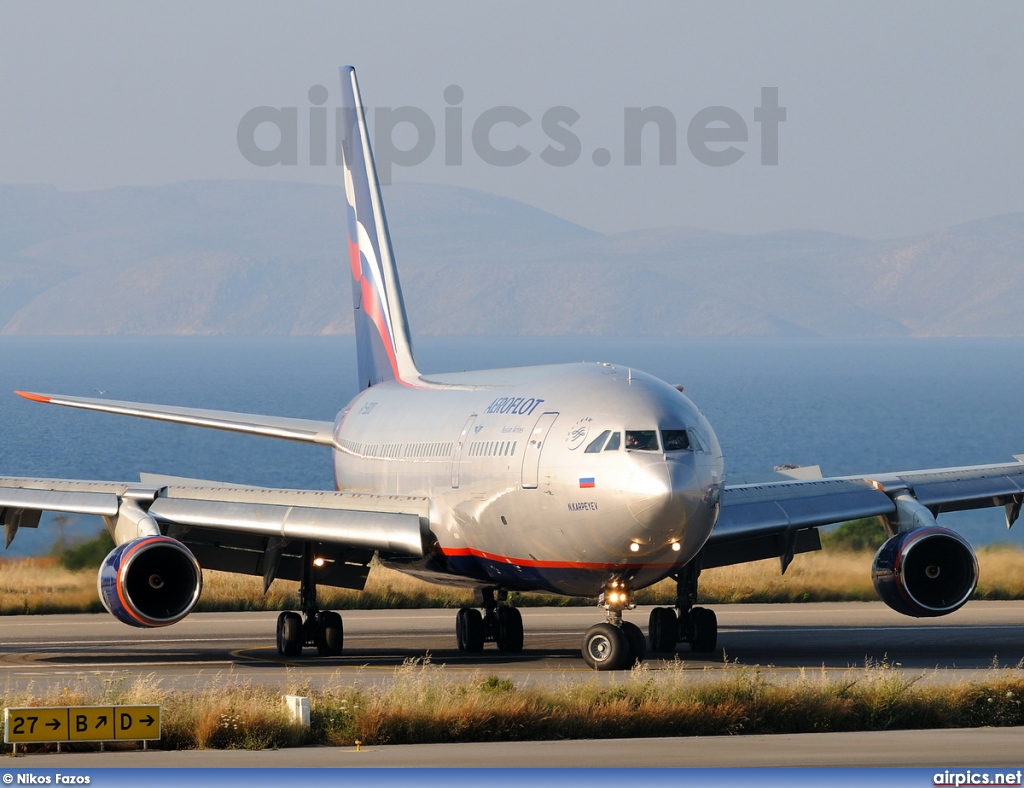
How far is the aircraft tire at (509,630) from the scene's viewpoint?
31.5 metres

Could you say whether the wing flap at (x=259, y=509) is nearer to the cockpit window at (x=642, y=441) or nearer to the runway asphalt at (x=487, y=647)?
the runway asphalt at (x=487, y=647)

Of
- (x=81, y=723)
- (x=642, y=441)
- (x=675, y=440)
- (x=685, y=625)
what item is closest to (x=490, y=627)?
(x=685, y=625)

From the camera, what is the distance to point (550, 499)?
26.5 meters

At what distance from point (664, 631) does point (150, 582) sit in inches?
353

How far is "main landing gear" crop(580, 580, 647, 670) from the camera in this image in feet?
85.3

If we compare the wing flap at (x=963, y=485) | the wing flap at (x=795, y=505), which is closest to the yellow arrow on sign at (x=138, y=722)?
the wing flap at (x=795, y=505)

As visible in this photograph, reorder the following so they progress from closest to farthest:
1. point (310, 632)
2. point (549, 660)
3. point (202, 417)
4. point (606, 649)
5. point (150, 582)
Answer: point (606, 649)
point (150, 582)
point (549, 660)
point (310, 632)
point (202, 417)

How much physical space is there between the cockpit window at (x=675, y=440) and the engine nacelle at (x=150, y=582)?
7749mm

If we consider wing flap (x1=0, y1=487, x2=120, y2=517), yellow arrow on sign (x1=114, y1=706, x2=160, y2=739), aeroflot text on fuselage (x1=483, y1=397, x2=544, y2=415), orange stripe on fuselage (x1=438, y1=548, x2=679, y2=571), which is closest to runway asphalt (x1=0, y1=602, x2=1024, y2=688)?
orange stripe on fuselage (x1=438, y1=548, x2=679, y2=571)

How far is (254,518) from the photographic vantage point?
2944 cm

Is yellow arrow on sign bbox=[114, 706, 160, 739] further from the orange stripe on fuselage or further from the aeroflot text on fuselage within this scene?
the aeroflot text on fuselage

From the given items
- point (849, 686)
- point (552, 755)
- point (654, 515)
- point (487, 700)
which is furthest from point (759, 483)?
point (552, 755)

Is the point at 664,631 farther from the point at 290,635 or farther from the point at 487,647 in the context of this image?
the point at 290,635

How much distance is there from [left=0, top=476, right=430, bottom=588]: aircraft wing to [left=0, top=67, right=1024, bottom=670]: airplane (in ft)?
0.13
